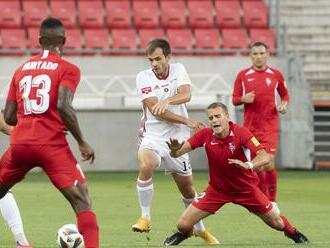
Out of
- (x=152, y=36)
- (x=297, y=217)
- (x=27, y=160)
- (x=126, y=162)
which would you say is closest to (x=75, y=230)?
(x=27, y=160)

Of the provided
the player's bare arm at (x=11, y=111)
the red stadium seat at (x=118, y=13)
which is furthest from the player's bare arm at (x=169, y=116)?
the red stadium seat at (x=118, y=13)

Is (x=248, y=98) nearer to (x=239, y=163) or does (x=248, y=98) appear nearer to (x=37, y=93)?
(x=239, y=163)

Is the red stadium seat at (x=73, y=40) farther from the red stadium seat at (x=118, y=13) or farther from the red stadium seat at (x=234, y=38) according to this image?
the red stadium seat at (x=234, y=38)

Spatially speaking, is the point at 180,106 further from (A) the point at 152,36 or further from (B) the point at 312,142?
(A) the point at 152,36

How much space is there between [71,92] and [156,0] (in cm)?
1970

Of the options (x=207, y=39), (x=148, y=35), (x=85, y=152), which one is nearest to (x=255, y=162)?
(x=85, y=152)

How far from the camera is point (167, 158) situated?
1197 centimetres

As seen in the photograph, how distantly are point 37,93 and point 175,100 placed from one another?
289 cm

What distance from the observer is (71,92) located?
29.6 ft

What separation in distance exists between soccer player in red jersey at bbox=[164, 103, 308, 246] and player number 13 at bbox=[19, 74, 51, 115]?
1848 millimetres

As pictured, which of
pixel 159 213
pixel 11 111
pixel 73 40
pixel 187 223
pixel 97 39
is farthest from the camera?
pixel 97 39

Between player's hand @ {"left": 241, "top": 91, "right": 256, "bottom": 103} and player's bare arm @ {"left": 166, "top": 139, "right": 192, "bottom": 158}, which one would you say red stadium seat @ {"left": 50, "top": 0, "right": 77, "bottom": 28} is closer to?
player's hand @ {"left": 241, "top": 91, "right": 256, "bottom": 103}

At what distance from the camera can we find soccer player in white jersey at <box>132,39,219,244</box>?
1177 cm

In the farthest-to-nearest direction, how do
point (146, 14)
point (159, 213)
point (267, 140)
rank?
point (146, 14) → point (159, 213) → point (267, 140)
